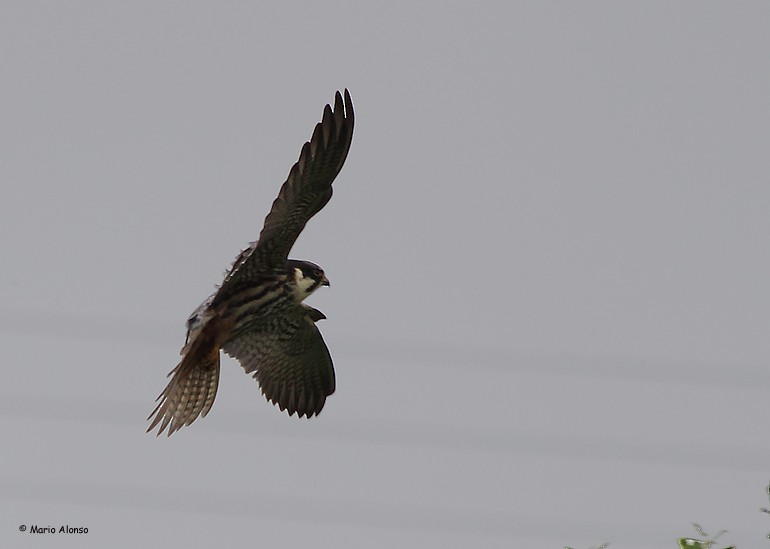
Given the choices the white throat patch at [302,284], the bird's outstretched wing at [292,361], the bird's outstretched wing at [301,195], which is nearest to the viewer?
the bird's outstretched wing at [301,195]

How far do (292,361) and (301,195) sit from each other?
314cm

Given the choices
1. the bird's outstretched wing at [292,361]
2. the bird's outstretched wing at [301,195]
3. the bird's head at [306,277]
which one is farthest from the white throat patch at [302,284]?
the bird's outstretched wing at [292,361]

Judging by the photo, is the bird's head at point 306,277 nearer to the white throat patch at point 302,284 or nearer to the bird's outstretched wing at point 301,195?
the white throat patch at point 302,284

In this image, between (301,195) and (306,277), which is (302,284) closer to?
(306,277)

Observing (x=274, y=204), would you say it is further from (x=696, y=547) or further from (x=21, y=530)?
(x=696, y=547)

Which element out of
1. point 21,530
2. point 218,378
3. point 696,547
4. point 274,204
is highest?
point 274,204

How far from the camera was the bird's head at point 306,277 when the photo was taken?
12702 millimetres

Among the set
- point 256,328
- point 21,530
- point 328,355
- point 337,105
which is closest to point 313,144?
point 337,105

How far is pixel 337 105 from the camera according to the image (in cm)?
1181

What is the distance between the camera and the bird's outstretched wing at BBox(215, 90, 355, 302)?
11812mm

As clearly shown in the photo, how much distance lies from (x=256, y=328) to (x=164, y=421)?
5.10 feet

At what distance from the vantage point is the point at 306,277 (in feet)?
41.9

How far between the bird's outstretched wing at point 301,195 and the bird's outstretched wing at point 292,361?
5.04 feet

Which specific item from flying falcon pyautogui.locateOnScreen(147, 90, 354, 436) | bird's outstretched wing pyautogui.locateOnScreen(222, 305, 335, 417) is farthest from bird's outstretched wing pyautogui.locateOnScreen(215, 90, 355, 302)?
bird's outstretched wing pyautogui.locateOnScreen(222, 305, 335, 417)
